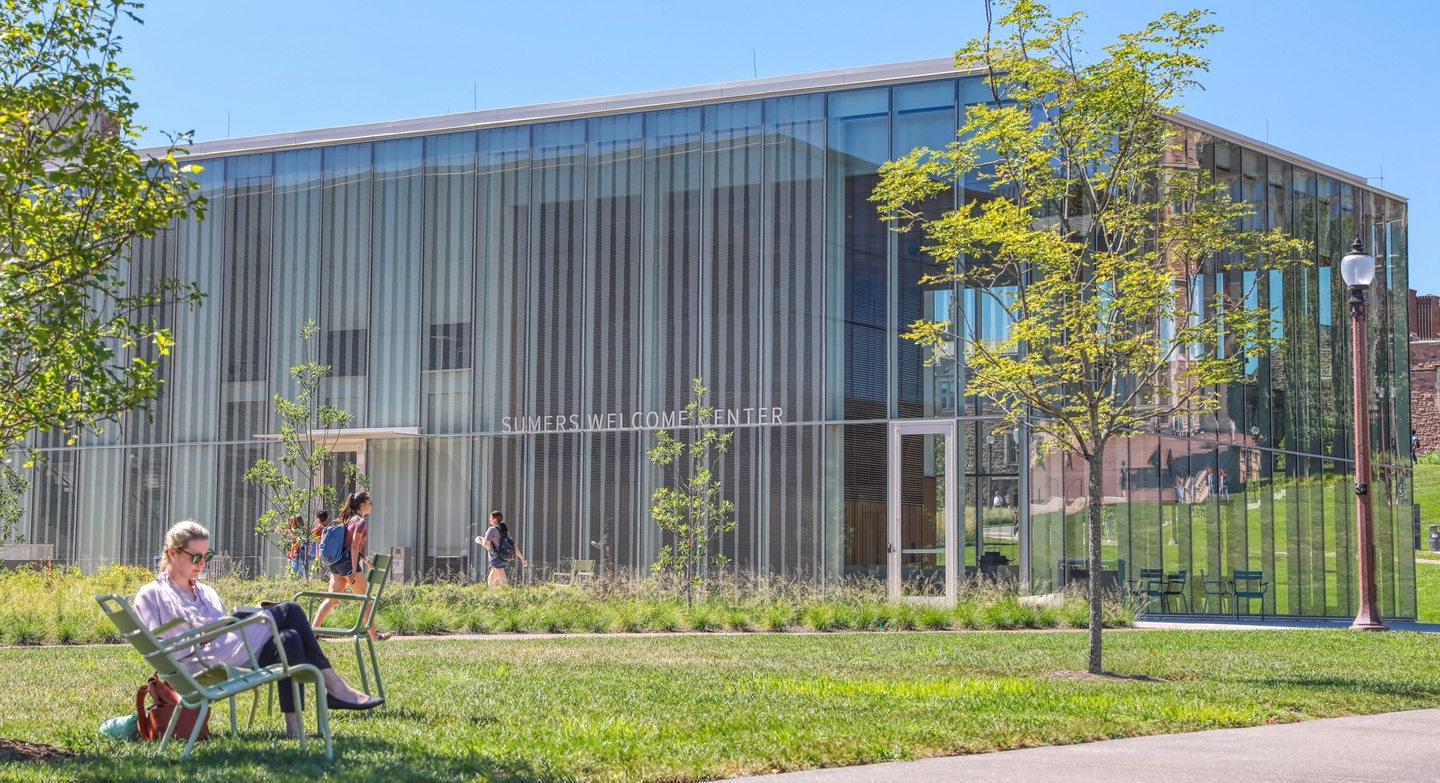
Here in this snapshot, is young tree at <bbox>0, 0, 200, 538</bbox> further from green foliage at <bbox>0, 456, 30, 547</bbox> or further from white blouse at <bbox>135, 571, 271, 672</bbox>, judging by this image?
green foliage at <bbox>0, 456, 30, 547</bbox>

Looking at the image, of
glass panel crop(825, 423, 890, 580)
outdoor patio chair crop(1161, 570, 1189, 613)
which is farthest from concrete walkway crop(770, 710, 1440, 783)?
outdoor patio chair crop(1161, 570, 1189, 613)

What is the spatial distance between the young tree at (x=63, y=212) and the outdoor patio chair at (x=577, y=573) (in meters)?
17.4

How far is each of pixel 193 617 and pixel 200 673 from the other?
835 millimetres

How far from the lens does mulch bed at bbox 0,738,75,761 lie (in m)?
7.45

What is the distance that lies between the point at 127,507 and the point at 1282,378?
71.0 ft

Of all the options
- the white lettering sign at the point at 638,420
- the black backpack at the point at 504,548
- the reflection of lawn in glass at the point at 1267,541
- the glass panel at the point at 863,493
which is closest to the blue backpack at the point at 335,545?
the black backpack at the point at 504,548

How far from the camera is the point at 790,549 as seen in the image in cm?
2417

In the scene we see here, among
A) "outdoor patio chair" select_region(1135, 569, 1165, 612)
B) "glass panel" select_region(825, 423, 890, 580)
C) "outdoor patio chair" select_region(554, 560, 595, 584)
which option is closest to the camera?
"glass panel" select_region(825, 423, 890, 580)

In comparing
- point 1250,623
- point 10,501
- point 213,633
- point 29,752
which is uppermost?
point 10,501

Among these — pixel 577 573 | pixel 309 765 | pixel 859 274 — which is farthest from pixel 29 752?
pixel 577 573

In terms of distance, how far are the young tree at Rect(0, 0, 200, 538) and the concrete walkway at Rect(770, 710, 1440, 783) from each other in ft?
13.3

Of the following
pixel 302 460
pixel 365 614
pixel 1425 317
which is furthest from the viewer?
pixel 1425 317

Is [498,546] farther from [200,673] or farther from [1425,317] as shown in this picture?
[1425,317]

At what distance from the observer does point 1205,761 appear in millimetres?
7777
